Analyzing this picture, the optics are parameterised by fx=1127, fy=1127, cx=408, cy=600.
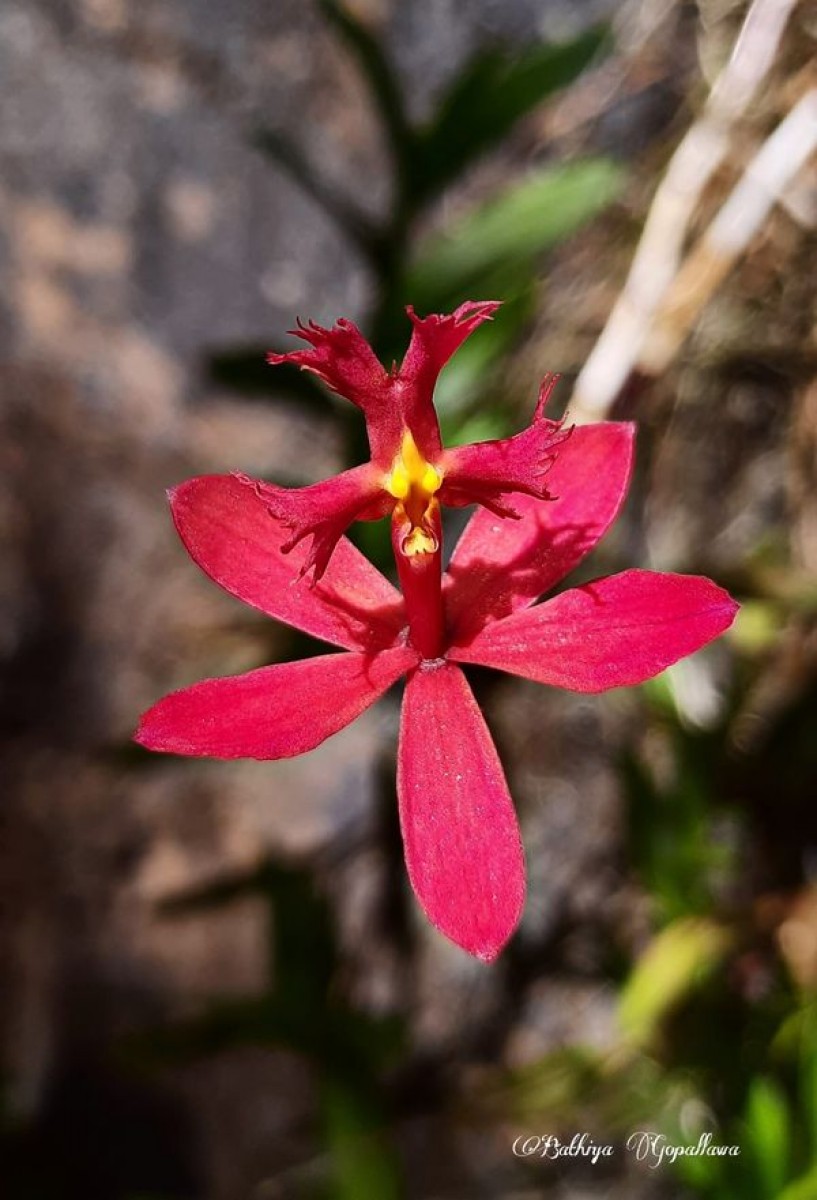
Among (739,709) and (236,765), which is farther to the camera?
(236,765)

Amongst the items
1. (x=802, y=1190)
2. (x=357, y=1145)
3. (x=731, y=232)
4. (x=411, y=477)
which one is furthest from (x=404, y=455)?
(x=357, y=1145)

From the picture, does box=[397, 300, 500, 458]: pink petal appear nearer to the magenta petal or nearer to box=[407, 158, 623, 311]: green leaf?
the magenta petal

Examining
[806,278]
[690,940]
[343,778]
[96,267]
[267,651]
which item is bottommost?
[690,940]

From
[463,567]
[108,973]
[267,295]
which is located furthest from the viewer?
[267,295]

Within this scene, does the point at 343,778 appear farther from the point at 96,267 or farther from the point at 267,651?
the point at 96,267

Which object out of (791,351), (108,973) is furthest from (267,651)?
(791,351)
